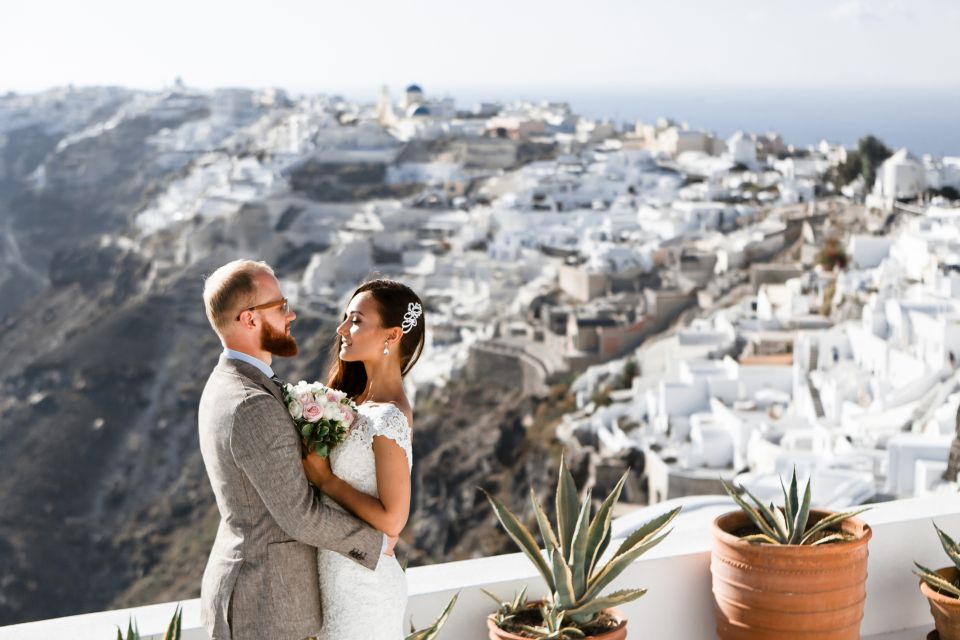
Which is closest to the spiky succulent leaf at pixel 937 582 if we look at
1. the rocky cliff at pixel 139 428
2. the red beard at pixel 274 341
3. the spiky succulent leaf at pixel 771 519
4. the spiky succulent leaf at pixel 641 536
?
the spiky succulent leaf at pixel 771 519

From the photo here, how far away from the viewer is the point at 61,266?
164ft

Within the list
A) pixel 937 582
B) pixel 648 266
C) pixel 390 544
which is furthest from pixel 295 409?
pixel 648 266

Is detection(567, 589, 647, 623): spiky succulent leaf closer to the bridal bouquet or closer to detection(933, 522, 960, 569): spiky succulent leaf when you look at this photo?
the bridal bouquet

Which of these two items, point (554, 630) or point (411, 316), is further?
point (554, 630)

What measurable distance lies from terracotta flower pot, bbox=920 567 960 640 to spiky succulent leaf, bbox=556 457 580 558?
0.82 m

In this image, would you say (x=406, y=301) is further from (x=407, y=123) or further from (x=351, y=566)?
(x=407, y=123)

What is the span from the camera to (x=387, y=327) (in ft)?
5.87

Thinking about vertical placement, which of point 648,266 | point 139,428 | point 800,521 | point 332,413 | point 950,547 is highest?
point 332,413

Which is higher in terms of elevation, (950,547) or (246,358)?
(246,358)

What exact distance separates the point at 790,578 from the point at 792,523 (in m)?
0.12

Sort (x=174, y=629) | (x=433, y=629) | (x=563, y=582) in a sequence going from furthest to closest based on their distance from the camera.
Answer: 1. (x=563, y=582)
2. (x=433, y=629)
3. (x=174, y=629)

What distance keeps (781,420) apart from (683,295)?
9941 millimetres

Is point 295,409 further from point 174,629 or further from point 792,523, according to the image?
point 792,523

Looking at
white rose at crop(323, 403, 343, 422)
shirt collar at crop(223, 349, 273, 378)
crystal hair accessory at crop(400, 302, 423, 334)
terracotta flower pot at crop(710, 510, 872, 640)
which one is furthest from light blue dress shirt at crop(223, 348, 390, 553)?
terracotta flower pot at crop(710, 510, 872, 640)
